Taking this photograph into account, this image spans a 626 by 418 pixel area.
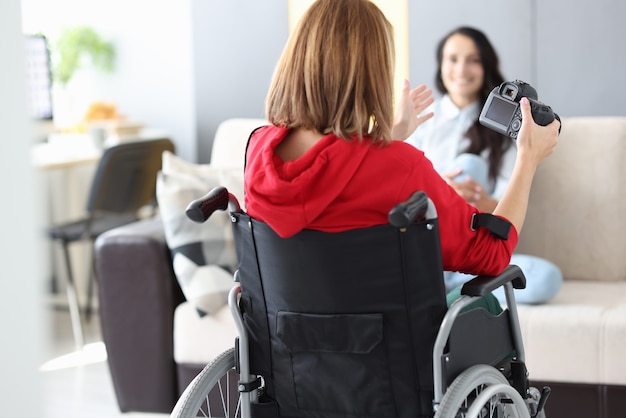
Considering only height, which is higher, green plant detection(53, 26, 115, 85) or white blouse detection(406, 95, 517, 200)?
green plant detection(53, 26, 115, 85)

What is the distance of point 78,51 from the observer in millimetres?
3895

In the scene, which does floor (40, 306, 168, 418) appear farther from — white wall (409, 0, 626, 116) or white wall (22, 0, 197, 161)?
white wall (409, 0, 626, 116)

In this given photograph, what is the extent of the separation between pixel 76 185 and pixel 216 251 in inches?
59.2

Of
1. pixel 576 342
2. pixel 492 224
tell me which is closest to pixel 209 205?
pixel 492 224

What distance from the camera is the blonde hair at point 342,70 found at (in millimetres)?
1434

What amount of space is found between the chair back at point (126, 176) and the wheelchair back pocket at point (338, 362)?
2010 millimetres

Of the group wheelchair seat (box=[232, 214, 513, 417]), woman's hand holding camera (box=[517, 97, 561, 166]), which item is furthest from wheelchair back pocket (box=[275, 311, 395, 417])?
woman's hand holding camera (box=[517, 97, 561, 166])

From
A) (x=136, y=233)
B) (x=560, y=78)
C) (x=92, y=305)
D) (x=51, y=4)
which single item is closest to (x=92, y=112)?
(x=51, y=4)

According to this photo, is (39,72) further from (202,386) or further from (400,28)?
(202,386)

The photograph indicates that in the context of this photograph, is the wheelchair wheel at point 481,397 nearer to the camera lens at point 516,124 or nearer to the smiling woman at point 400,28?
the camera lens at point 516,124

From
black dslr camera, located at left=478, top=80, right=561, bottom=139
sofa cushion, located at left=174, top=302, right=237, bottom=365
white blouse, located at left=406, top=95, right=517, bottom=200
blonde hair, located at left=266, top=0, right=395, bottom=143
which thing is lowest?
sofa cushion, located at left=174, top=302, right=237, bottom=365

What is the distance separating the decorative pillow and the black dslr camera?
1.05 metres

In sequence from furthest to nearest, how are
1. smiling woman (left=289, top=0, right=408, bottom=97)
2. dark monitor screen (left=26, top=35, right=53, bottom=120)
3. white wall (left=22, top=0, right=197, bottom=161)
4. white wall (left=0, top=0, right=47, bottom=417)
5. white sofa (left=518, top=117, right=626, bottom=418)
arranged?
1. dark monitor screen (left=26, top=35, right=53, bottom=120)
2. white wall (left=22, top=0, right=197, bottom=161)
3. smiling woman (left=289, top=0, right=408, bottom=97)
4. white sofa (left=518, top=117, right=626, bottom=418)
5. white wall (left=0, top=0, right=47, bottom=417)

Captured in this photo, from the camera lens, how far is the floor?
9.22 feet
